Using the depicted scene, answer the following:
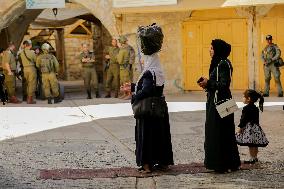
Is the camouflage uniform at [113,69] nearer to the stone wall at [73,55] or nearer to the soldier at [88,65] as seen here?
the soldier at [88,65]

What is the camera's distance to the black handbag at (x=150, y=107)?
258 inches

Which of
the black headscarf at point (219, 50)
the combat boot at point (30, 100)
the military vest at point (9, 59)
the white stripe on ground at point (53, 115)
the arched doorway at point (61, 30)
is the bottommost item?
the white stripe on ground at point (53, 115)

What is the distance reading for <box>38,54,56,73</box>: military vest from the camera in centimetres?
1505

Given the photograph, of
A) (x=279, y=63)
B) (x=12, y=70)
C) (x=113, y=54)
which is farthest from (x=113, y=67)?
(x=279, y=63)

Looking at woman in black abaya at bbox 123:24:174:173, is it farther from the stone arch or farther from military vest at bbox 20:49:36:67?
the stone arch

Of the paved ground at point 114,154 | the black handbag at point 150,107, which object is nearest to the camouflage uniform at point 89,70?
the paved ground at point 114,154

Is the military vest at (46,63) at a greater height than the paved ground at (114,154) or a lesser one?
greater

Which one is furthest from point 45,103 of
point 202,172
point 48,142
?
point 202,172

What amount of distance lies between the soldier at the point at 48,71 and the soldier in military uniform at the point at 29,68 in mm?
181

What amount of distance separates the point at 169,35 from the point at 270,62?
327cm

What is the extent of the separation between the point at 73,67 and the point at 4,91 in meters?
13.9

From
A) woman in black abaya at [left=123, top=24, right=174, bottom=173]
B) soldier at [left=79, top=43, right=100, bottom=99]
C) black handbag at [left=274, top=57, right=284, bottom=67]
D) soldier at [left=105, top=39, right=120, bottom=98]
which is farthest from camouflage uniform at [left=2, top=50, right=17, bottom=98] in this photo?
woman in black abaya at [left=123, top=24, right=174, bottom=173]

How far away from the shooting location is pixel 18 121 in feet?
39.3

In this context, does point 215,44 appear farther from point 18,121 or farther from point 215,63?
point 18,121
